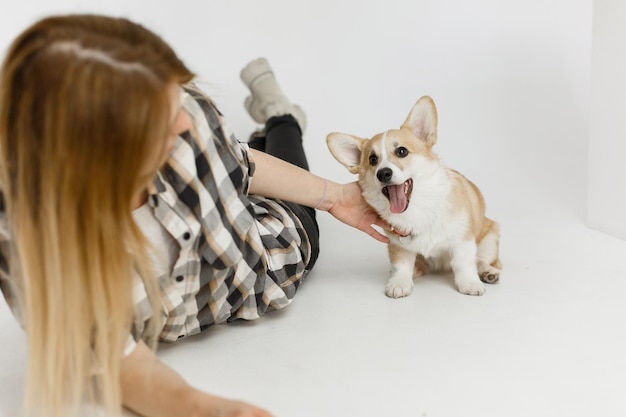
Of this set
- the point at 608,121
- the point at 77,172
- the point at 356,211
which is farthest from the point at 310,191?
the point at 608,121

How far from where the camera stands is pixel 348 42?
10.1 ft

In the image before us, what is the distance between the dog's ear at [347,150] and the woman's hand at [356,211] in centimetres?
9

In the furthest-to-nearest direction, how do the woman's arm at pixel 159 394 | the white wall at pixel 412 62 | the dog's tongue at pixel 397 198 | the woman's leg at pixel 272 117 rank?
the white wall at pixel 412 62
the woman's leg at pixel 272 117
the dog's tongue at pixel 397 198
the woman's arm at pixel 159 394

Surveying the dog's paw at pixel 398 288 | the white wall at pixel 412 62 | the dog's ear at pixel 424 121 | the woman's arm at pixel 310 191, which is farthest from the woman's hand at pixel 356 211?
the white wall at pixel 412 62

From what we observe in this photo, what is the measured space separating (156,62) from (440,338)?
0.88m

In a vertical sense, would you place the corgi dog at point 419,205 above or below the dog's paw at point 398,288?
above

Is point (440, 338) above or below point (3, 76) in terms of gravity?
below

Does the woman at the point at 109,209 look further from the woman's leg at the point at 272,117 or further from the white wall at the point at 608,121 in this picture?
the white wall at the point at 608,121

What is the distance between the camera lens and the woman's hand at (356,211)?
6.42 feet

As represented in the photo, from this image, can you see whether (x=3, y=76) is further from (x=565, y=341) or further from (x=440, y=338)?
(x=565, y=341)

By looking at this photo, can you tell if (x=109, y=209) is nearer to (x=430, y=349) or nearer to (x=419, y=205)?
(x=430, y=349)

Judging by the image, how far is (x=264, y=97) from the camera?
8.82 ft

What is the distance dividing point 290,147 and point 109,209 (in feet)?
4.18

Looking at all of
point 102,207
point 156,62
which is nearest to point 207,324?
point 102,207
